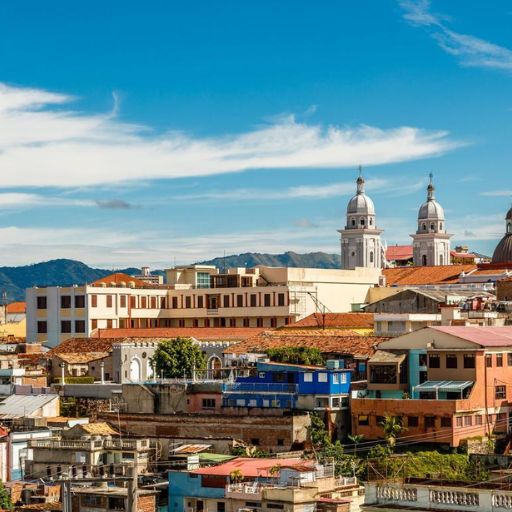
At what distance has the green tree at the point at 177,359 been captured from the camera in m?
73.8

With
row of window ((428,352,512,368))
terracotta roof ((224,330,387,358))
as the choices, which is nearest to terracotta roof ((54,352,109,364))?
terracotta roof ((224,330,387,358))

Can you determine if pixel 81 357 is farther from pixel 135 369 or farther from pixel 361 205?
pixel 361 205

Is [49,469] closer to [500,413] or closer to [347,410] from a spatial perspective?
[347,410]

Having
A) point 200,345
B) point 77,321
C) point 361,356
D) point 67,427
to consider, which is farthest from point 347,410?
point 77,321

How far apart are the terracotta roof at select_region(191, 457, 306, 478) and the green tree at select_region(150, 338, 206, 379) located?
28.4 meters

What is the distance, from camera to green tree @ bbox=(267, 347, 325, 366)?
6475 centimetres

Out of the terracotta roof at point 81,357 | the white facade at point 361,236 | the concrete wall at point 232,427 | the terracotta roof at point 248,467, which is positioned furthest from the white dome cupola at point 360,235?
the terracotta roof at point 248,467

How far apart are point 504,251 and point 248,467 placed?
8619 centimetres

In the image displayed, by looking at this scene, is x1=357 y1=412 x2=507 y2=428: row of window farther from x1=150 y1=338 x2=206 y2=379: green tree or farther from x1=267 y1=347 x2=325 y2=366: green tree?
x1=150 y1=338 x2=206 y2=379: green tree

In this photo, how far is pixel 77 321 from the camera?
96375 mm

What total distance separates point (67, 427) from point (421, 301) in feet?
88.5

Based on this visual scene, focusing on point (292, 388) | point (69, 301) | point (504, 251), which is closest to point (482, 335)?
point (292, 388)

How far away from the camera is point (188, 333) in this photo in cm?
8856

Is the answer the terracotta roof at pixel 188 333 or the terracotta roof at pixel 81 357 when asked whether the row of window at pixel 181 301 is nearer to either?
the terracotta roof at pixel 188 333
